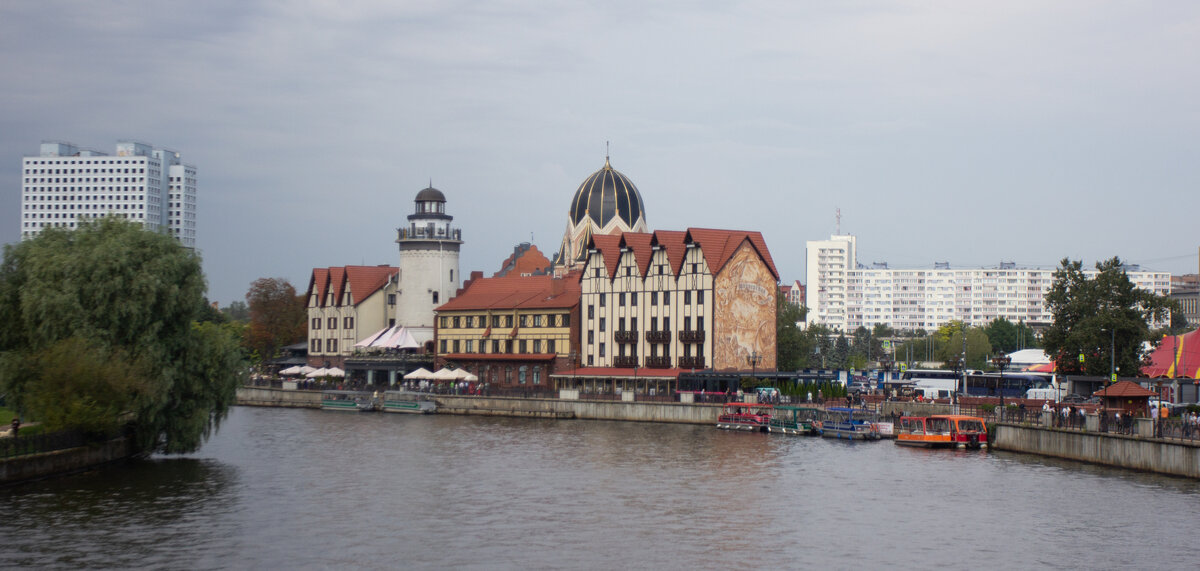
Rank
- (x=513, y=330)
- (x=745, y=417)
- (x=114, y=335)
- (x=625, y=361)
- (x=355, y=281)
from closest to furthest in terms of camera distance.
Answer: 1. (x=114, y=335)
2. (x=745, y=417)
3. (x=625, y=361)
4. (x=513, y=330)
5. (x=355, y=281)

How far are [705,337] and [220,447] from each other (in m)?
42.1

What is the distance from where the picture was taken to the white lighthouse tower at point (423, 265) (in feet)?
415

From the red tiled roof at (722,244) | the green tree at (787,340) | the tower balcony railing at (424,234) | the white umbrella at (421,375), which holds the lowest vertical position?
the white umbrella at (421,375)

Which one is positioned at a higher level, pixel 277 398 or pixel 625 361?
pixel 625 361

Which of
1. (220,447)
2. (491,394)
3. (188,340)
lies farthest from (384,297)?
(188,340)

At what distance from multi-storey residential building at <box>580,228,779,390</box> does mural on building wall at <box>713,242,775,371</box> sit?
0.08 m

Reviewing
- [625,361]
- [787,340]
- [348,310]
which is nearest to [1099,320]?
[625,361]

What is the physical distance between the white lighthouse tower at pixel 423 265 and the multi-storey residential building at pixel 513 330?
594 centimetres

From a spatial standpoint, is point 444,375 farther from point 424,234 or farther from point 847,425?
point 847,425

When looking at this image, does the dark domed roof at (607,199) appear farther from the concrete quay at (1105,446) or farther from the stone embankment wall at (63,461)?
the stone embankment wall at (63,461)

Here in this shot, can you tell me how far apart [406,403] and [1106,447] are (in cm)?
6207

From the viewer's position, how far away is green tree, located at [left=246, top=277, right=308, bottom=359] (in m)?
154

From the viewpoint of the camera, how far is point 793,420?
8212cm

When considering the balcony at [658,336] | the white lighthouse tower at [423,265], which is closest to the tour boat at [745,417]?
the balcony at [658,336]
